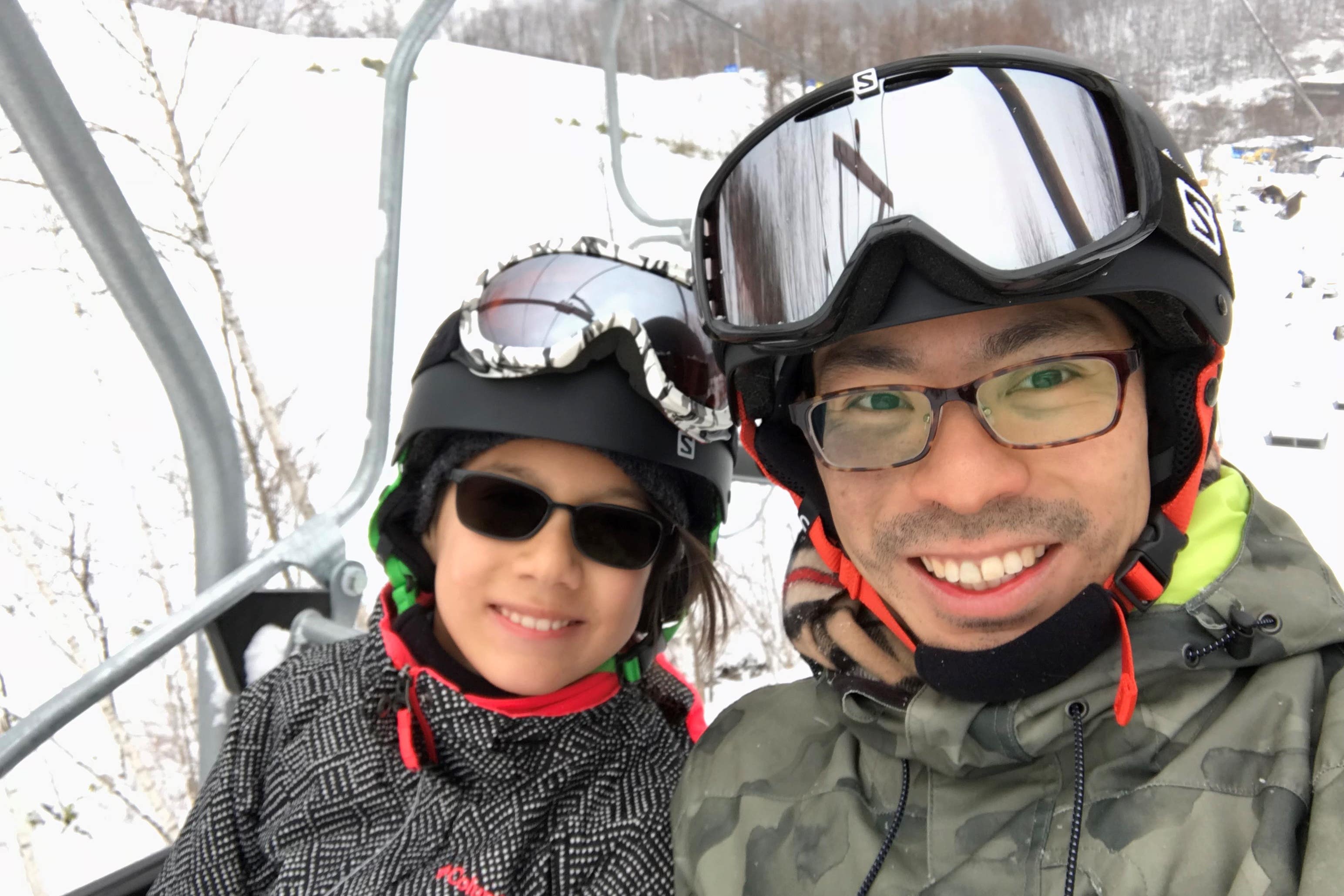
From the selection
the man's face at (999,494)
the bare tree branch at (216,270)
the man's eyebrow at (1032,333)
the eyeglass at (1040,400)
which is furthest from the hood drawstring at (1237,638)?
the bare tree branch at (216,270)

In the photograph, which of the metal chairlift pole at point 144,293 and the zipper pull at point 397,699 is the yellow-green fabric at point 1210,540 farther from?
the metal chairlift pole at point 144,293

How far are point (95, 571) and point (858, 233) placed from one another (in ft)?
20.8

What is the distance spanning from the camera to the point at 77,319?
614 cm

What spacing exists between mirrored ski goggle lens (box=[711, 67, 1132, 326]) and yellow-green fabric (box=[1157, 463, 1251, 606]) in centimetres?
34

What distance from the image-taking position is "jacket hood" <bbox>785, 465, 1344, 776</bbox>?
2.89ft

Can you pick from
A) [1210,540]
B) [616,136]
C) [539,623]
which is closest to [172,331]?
[539,623]

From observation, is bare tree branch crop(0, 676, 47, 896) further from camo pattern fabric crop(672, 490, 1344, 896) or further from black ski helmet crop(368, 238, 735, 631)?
camo pattern fabric crop(672, 490, 1344, 896)

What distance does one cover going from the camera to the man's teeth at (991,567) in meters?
1.00

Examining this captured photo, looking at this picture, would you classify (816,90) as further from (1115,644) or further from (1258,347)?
(1258,347)

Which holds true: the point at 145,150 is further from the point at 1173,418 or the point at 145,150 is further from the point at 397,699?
the point at 1173,418

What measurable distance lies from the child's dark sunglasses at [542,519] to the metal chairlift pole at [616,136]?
2181 mm

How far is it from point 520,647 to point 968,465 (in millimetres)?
787

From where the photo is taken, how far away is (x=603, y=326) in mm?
1466

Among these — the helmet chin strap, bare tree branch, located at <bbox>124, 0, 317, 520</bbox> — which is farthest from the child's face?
bare tree branch, located at <bbox>124, 0, 317, 520</bbox>
